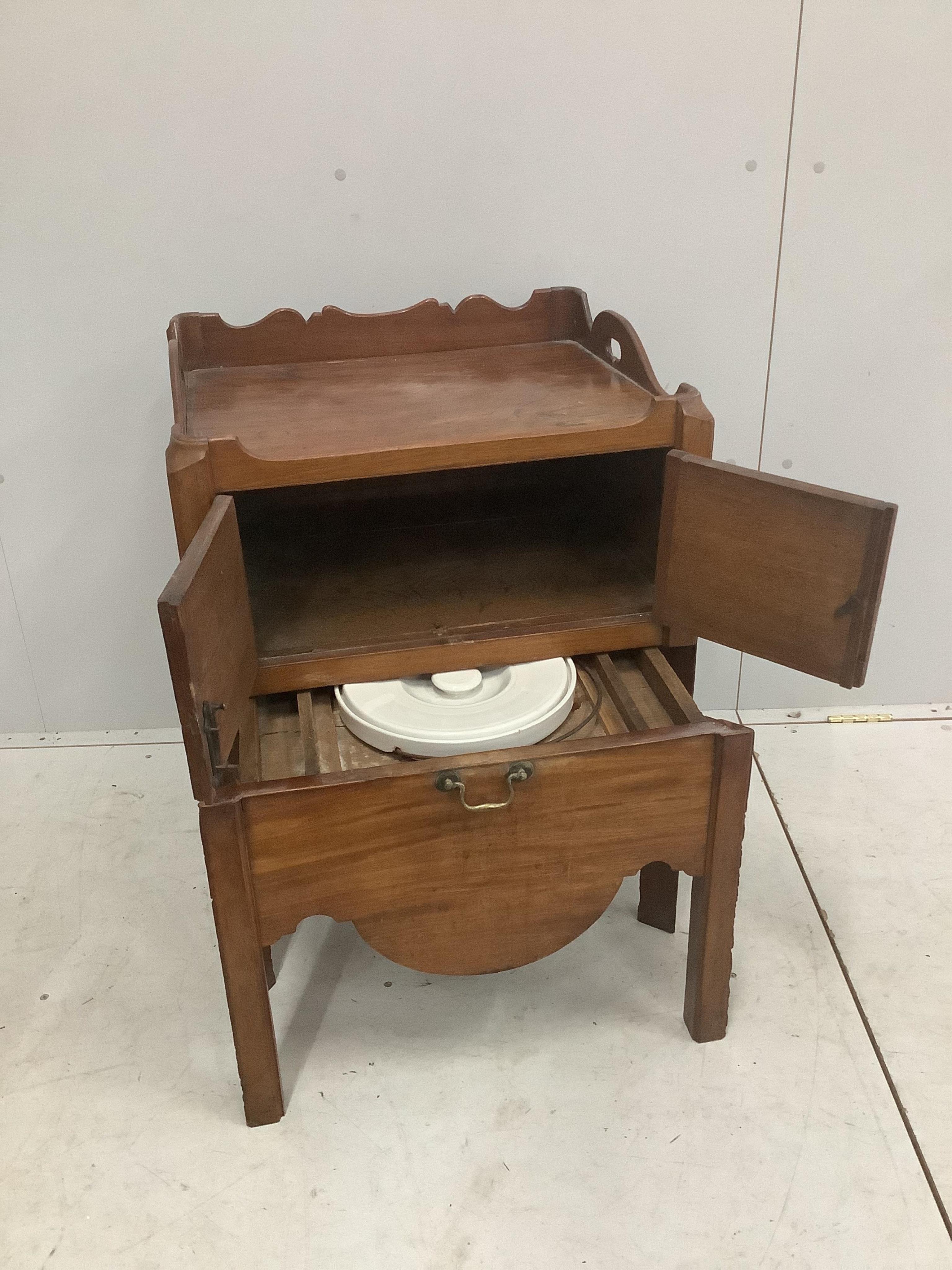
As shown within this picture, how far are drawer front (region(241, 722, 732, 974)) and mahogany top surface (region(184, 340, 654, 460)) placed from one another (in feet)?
1.00

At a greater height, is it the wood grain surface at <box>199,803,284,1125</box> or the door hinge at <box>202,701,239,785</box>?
the door hinge at <box>202,701,239,785</box>

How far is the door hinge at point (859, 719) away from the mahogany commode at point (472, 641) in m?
0.59

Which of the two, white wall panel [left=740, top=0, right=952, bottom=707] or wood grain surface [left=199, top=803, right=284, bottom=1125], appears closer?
wood grain surface [left=199, top=803, right=284, bottom=1125]

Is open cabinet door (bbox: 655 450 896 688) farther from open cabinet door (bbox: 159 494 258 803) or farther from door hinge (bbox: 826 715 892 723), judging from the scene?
door hinge (bbox: 826 715 892 723)

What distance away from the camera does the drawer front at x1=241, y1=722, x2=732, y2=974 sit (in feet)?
2.89

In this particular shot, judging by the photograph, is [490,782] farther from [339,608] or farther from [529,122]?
[529,122]

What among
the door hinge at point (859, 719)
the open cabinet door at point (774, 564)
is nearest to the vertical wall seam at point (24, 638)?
the open cabinet door at point (774, 564)

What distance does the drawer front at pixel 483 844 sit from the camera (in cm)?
88

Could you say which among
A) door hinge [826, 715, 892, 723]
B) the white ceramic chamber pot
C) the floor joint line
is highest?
the white ceramic chamber pot

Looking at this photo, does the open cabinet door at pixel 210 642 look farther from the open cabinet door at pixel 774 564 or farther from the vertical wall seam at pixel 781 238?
the vertical wall seam at pixel 781 238

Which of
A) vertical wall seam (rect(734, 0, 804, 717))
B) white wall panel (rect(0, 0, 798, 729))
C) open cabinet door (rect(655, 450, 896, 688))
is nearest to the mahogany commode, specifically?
open cabinet door (rect(655, 450, 896, 688))

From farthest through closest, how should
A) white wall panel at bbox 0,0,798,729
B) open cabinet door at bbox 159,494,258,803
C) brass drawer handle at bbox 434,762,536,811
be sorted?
1. white wall panel at bbox 0,0,798,729
2. brass drawer handle at bbox 434,762,536,811
3. open cabinet door at bbox 159,494,258,803

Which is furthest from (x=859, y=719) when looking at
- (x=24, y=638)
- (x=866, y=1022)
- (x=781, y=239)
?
(x=24, y=638)

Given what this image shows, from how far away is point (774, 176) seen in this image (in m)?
1.34
